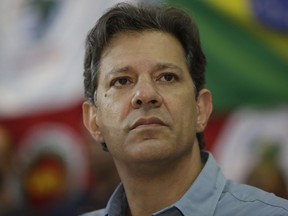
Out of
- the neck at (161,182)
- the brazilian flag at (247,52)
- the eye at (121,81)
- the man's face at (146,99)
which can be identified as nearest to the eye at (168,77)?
the man's face at (146,99)

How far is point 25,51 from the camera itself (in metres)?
5.98

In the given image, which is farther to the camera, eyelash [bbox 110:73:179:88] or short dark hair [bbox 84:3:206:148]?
short dark hair [bbox 84:3:206:148]

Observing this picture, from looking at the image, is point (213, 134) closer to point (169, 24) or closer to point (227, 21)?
point (227, 21)

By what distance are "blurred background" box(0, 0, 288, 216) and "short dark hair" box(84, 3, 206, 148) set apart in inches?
78.9

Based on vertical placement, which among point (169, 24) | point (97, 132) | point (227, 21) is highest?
point (169, 24)

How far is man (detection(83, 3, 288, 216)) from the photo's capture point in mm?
2814

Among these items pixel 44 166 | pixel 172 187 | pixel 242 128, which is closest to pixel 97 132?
pixel 172 187

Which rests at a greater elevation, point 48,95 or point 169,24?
point 169,24

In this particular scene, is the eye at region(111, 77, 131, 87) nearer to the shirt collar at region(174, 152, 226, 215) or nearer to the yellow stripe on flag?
the shirt collar at region(174, 152, 226, 215)

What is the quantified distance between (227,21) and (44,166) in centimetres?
147

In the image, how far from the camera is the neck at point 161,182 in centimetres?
290

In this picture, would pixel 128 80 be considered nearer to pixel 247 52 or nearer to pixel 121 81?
pixel 121 81

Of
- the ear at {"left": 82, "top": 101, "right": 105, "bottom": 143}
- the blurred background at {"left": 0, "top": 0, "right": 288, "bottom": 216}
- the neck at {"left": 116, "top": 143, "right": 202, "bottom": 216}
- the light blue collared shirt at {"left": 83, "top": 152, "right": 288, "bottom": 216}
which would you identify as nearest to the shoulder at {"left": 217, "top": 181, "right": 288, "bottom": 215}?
the light blue collared shirt at {"left": 83, "top": 152, "right": 288, "bottom": 216}

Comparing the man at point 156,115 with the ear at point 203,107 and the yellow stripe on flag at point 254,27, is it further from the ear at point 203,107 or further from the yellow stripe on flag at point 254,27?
the yellow stripe on flag at point 254,27
